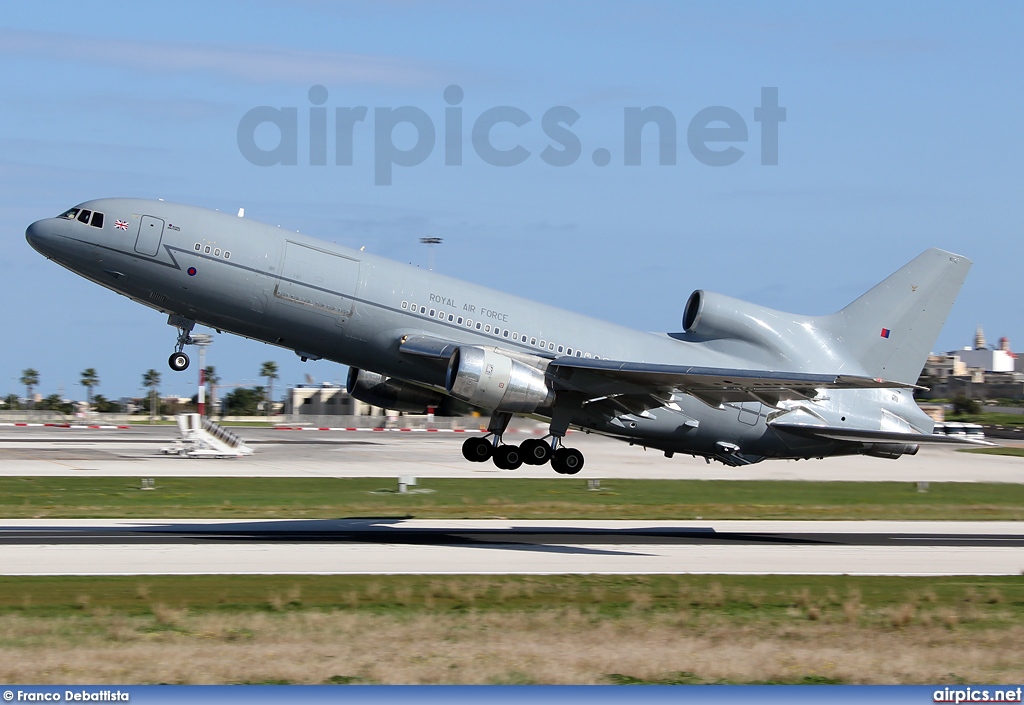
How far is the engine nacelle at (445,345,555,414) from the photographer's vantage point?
31094 millimetres

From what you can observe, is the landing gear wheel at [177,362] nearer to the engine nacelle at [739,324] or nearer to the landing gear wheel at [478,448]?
the landing gear wheel at [478,448]

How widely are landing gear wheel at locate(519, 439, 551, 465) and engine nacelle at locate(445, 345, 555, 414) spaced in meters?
2.45

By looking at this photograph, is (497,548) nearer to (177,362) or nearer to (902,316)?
(177,362)

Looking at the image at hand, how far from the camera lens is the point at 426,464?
218ft

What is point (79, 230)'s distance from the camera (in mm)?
30344

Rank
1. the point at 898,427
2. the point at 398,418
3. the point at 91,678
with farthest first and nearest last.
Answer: the point at 398,418 < the point at 898,427 < the point at 91,678

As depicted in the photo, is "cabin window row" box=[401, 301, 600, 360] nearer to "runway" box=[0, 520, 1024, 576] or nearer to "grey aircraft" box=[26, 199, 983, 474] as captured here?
"grey aircraft" box=[26, 199, 983, 474]

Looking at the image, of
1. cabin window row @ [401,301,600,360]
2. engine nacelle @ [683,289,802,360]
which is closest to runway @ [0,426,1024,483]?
engine nacelle @ [683,289,802,360]

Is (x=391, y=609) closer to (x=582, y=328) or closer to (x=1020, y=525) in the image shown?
(x=582, y=328)

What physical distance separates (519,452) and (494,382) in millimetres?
4136

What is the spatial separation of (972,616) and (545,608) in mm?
9302

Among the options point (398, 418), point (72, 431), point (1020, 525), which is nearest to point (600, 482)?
point (1020, 525)

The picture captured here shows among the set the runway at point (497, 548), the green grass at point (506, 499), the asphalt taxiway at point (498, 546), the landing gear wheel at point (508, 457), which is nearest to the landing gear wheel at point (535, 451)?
the landing gear wheel at point (508, 457)

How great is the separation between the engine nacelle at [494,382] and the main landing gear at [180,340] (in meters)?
7.47
